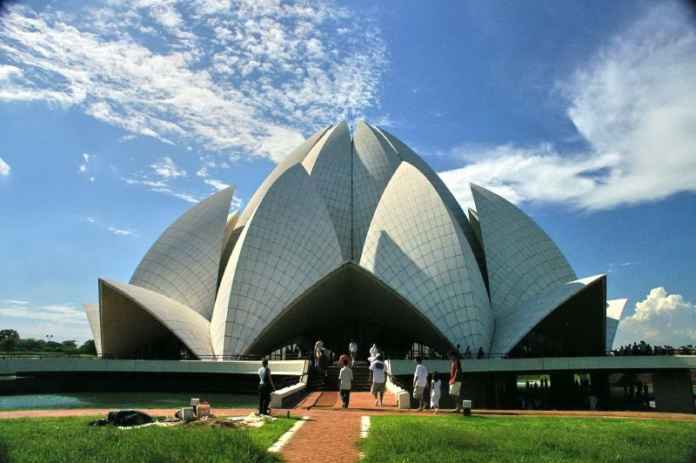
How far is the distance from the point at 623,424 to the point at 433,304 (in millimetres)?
15942

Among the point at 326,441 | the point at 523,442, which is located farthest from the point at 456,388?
the point at 326,441

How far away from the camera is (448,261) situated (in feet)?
93.2

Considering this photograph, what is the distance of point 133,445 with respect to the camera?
25.1 ft

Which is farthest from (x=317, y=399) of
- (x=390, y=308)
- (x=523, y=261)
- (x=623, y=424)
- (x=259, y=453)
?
(x=523, y=261)

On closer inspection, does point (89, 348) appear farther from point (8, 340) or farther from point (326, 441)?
point (326, 441)

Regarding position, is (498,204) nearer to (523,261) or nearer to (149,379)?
(523,261)

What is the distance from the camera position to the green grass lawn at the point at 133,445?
6918mm

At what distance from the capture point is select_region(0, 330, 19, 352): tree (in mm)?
56131

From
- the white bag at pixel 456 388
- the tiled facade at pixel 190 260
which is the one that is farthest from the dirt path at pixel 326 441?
the tiled facade at pixel 190 260

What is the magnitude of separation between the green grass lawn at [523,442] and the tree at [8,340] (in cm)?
5672

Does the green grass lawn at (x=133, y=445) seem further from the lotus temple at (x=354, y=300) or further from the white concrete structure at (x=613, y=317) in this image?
the white concrete structure at (x=613, y=317)

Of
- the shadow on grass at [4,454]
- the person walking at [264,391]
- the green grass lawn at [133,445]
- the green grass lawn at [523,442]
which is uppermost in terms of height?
the person walking at [264,391]

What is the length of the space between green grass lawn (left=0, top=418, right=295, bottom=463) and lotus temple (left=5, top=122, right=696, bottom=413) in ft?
37.9

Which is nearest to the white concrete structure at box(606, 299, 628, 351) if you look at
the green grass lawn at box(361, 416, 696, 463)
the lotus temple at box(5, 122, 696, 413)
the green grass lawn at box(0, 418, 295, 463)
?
the lotus temple at box(5, 122, 696, 413)
